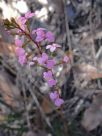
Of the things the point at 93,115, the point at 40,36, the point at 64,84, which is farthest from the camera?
the point at 64,84

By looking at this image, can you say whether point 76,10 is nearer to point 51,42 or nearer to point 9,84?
point 9,84

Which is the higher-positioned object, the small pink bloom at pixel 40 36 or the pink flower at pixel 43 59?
the small pink bloom at pixel 40 36

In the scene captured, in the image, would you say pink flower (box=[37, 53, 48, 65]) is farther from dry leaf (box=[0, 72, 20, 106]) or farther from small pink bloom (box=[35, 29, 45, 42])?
dry leaf (box=[0, 72, 20, 106])

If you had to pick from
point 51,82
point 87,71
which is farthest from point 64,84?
point 51,82

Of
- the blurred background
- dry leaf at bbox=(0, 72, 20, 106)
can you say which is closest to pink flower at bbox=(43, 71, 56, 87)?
the blurred background

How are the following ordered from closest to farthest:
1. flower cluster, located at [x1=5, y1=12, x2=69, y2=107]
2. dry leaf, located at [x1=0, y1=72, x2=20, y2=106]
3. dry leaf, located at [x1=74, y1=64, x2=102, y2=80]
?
flower cluster, located at [x1=5, y1=12, x2=69, y2=107] < dry leaf, located at [x1=74, y1=64, x2=102, y2=80] < dry leaf, located at [x1=0, y1=72, x2=20, y2=106]

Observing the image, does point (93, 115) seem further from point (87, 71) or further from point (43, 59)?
point (43, 59)

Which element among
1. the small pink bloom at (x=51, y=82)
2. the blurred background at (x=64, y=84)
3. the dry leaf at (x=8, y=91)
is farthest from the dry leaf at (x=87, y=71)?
the small pink bloom at (x=51, y=82)

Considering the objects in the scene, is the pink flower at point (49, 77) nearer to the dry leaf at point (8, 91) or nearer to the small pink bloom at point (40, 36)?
the small pink bloom at point (40, 36)
